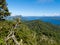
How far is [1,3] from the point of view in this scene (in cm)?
1883

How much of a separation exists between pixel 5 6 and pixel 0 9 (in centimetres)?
95

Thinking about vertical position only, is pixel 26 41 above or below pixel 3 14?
below

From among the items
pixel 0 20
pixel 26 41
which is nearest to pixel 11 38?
pixel 26 41

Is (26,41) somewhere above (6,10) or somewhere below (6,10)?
below

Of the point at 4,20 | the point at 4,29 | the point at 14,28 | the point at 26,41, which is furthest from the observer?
the point at 4,20

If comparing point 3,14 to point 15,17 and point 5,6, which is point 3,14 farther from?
point 15,17

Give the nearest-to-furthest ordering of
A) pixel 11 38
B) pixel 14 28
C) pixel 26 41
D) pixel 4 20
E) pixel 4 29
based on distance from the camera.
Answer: pixel 11 38, pixel 14 28, pixel 4 29, pixel 26 41, pixel 4 20

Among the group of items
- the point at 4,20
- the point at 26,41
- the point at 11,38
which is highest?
the point at 4,20

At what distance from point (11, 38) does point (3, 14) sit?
17.3ft

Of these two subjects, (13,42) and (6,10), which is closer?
(13,42)

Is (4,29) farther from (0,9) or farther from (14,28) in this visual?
(0,9)

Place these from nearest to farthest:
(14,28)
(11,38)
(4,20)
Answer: (11,38)
(14,28)
(4,20)

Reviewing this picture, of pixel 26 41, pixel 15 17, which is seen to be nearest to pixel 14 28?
pixel 15 17

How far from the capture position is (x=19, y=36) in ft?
58.1
